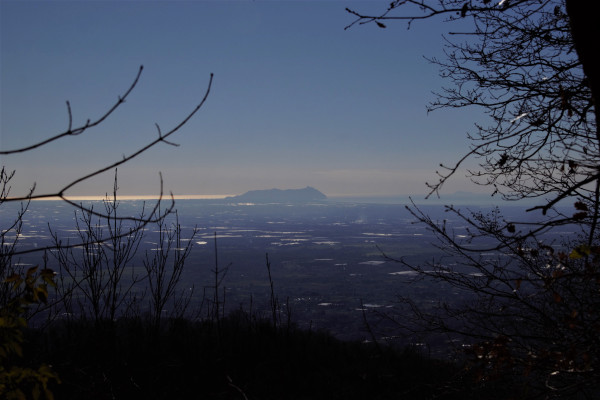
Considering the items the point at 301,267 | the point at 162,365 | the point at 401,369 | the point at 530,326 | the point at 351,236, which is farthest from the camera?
the point at 351,236

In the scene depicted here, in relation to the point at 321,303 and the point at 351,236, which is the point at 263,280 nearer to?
the point at 321,303

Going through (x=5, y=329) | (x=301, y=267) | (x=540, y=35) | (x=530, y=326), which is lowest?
(x=301, y=267)

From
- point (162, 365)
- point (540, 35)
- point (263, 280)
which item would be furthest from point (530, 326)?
point (263, 280)

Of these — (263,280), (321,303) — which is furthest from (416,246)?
(321,303)

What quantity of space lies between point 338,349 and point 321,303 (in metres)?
59.7

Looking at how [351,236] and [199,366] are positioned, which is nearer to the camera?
[199,366]

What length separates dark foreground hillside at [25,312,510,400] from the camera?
6176 millimetres

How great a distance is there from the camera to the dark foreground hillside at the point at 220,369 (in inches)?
243

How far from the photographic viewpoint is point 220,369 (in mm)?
7531

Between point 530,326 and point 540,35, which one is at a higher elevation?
point 540,35

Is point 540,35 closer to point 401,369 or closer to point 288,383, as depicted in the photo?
point 288,383

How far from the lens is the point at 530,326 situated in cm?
570

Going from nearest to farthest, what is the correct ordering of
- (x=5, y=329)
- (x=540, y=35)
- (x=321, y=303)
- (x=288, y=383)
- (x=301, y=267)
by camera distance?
(x=5, y=329) < (x=540, y=35) < (x=288, y=383) < (x=321, y=303) < (x=301, y=267)

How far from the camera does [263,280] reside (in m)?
95.1
